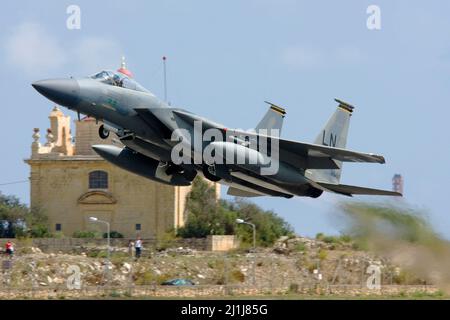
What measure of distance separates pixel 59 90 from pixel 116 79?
166 centimetres

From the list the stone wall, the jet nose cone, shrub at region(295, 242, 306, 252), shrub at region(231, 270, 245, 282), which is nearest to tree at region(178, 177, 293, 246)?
the stone wall

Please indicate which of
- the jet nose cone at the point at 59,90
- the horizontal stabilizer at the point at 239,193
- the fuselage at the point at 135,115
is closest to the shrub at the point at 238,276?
the horizontal stabilizer at the point at 239,193

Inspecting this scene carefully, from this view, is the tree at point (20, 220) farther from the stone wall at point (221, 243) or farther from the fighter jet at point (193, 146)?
the fighter jet at point (193, 146)

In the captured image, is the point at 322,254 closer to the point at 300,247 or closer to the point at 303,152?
the point at 300,247

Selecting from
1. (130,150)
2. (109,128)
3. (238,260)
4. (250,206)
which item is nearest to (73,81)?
(109,128)

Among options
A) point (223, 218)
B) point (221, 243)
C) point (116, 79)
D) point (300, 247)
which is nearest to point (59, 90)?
point (116, 79)

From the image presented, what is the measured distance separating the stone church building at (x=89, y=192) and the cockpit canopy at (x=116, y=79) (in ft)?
94.6

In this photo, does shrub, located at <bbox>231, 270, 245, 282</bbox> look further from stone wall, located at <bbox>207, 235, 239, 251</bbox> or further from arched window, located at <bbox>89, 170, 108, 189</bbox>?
arched window, located at <bbox>89, 170, 108, 189</bbox>

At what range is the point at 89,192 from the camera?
191 feet

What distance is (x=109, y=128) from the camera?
27.3 metres
